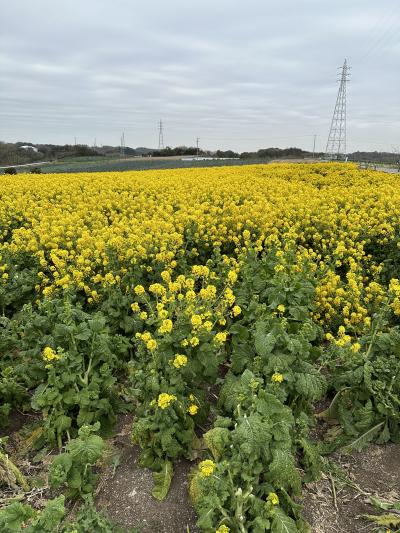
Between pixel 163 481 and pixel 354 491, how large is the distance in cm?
140

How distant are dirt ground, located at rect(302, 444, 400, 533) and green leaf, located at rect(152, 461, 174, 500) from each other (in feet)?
3.21

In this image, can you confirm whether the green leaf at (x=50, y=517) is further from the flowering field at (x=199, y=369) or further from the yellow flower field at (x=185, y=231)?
the yellow flower field at (x=185, y=231)

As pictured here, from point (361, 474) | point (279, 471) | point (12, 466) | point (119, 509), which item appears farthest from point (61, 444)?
point (361, 474)

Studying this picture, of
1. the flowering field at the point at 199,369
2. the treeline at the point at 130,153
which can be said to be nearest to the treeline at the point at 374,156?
the treeline at the point at 130,153

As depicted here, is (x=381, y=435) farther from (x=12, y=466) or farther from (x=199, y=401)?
(x=12, y=466)

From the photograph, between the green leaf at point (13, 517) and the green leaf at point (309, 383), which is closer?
the green leaf at point (13, 517)

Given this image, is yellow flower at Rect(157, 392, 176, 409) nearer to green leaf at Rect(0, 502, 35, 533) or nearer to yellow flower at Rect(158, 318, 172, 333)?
yellow flower at Rect(158, 318, 172, 333)

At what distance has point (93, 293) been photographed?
15.6 feet

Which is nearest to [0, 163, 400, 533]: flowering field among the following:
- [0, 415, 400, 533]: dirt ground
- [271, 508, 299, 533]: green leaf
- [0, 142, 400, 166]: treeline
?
[271, 508, 299, 533]: green leaf

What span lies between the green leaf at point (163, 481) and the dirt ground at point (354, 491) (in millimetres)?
977

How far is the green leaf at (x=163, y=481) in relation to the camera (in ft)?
10.1

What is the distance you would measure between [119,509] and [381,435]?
2103 millimetres

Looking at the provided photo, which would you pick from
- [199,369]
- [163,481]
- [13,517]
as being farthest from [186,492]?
[13,517]

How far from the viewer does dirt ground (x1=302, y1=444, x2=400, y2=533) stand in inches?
116
